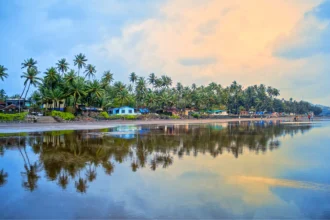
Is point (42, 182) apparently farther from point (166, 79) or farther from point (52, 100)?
point (166, 79)

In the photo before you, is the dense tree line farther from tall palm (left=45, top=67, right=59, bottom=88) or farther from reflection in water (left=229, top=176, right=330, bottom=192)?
reflection in water (left=229, top=176, right=330, bottom=192)

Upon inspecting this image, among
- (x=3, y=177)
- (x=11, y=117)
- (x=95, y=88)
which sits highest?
(x=95, y=88)

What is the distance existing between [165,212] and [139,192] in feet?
5.68

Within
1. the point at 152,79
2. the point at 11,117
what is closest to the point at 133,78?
the point at 152,79

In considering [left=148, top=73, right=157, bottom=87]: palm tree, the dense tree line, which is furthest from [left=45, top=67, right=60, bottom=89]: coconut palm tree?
[left=148, top=73, right=157, bottom=87]: palm tree

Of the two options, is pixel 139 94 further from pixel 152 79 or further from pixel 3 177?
pixel 3 177

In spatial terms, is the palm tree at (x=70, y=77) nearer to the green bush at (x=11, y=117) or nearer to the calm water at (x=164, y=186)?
the green bush at (x=11, y=117)

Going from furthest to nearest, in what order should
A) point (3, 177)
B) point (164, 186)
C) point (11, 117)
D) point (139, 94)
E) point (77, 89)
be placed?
point (139, 94)
point (77, 89)
point (11, 117)
point (3, 177)
point (164, 186)

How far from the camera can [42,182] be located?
923 centimetres

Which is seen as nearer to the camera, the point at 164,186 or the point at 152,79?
the point at 164,186

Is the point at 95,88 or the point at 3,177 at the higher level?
the point at 95,88

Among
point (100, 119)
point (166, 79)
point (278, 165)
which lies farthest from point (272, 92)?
point (278, 165)

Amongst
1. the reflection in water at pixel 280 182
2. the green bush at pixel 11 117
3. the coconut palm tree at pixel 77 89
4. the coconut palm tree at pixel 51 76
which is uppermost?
the coconut palm tree at pixel 51 76

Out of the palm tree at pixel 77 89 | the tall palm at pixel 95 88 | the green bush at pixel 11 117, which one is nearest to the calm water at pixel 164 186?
the green bush at pixel 11 117
